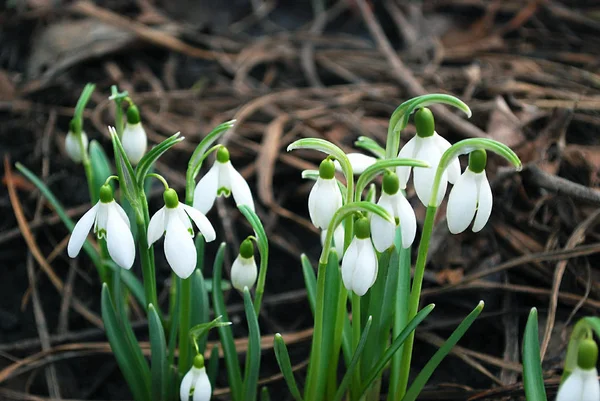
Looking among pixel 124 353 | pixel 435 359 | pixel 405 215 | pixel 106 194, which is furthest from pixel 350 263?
pixel 124 353

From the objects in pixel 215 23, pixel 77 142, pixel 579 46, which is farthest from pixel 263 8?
pixel 77 142

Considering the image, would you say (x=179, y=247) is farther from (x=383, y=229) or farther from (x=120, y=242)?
(x=383, y=229)

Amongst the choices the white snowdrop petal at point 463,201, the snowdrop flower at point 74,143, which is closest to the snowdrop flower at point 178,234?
the white snowdrop petal at point 463,201

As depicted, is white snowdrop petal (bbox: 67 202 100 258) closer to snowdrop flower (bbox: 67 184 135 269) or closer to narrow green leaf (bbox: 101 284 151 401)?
snowdrop flower (bbox: 67 184 135 269)

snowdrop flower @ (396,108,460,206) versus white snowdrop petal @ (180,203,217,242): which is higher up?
snowdrop flower @ (396,108,460,206)

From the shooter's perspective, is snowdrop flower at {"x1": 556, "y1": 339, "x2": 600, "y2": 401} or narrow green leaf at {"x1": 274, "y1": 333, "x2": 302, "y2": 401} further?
narrow green leaf at {"x1": 274, "y1": 333, "x2": 302, "y2": 401}

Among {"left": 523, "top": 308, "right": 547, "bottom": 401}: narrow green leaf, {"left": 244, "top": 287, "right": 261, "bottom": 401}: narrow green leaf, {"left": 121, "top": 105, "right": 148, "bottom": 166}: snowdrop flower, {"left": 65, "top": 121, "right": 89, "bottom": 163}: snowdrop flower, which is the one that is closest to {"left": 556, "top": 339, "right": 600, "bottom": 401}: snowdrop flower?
{"left": 523, "top": 308, "right": 547, "bottom": 401}: narrow green leaf
